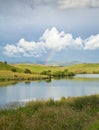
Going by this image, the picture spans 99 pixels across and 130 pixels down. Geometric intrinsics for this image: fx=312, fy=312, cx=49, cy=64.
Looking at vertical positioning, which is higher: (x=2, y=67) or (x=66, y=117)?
(x=2, y=67)

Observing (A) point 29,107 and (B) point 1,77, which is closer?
(A) point 29,107

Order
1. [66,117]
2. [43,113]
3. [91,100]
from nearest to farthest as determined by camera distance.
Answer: [66,117]
[43,113]
[91,100]

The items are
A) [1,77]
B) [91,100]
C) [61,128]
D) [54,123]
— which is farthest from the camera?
[1,77]

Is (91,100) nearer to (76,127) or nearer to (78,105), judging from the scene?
(78,105)

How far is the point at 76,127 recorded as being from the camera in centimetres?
1350

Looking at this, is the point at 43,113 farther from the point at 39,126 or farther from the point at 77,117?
the point at 39,126

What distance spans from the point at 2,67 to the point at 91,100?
141 metres

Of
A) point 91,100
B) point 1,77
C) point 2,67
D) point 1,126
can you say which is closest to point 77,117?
point 1,126

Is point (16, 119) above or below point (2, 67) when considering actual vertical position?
below

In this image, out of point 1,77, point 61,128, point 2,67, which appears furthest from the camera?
point 2,67

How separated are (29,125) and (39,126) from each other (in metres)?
0.45

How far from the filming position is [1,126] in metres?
13.6

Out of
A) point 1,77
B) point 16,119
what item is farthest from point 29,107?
Answer: point 1,77

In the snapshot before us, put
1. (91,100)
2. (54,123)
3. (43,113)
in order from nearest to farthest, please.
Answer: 1. (54,123)
2. (43,113)
3. (91,100)
